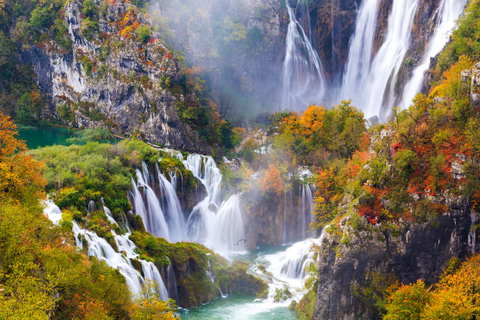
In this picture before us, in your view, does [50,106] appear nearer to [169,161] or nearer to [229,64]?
[229,64]

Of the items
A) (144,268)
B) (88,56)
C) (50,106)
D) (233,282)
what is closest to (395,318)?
(233,282)

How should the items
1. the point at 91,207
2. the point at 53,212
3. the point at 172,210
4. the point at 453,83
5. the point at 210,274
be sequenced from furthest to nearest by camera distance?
the point at 172,210
the point at 210,274
the point at 91,207
the point at 53,212
the point at 453,83

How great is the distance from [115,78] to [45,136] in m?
16.6

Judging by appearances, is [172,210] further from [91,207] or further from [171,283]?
[171,283]

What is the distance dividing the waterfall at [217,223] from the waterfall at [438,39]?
24896 millimetres

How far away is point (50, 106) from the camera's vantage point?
75000 millimetres

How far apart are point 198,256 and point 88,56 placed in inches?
2040

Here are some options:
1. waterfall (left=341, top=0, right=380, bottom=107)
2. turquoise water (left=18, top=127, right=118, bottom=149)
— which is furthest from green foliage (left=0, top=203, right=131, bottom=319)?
waterfall (left=341, top=0, right=380, bottom=107)

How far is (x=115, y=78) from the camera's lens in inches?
2490

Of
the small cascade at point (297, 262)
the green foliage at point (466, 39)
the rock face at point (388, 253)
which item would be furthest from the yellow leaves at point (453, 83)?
the small cascade at point (297, 262)

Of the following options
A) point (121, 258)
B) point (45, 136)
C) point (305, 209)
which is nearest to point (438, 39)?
point (305, 209)

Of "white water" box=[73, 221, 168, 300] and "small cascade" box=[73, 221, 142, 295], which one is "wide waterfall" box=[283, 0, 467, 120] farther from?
"small cascade" box=[73, 221, 142, 295]

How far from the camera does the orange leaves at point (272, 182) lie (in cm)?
4200

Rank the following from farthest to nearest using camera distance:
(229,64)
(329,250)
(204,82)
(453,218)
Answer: (229,64) < (204,82) < (329,250) < (453,218)
